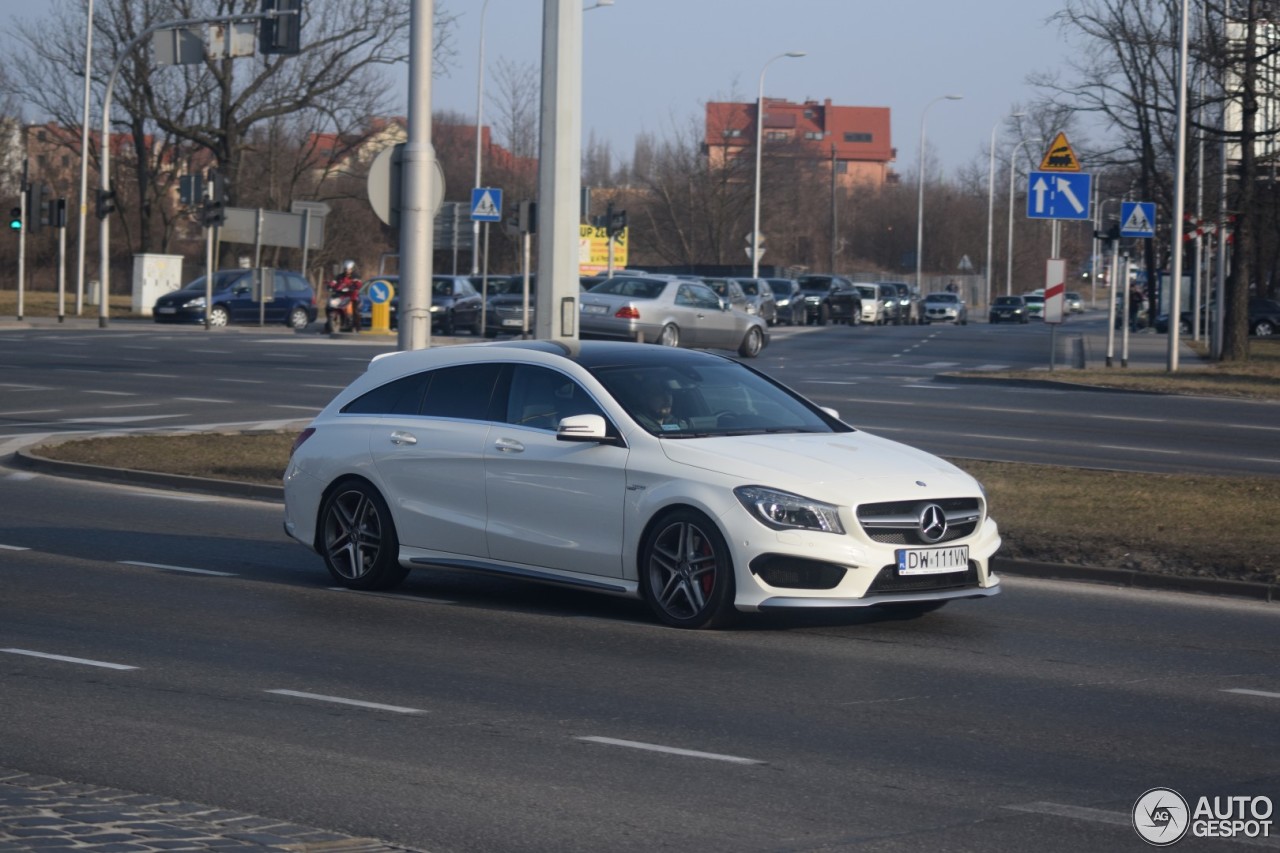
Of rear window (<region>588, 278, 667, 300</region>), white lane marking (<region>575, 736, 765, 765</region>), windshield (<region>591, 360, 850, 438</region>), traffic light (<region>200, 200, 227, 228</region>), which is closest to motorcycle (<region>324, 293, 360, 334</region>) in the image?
traffic light (<region>200, 200, 227, 228</region>)

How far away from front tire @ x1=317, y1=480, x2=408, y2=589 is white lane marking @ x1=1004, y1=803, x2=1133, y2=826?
539cm

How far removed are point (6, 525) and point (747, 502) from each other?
6.88 m

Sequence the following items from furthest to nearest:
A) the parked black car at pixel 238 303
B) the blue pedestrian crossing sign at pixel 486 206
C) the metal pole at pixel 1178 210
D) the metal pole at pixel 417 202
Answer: the parked black car at pixel 238 303 → the blue pedestrian crossing sign at pixel 486 206 → the metal pole at pixel 1178 210 → the metal pole at pixel 417 202

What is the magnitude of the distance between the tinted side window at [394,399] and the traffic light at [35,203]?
4009 cm

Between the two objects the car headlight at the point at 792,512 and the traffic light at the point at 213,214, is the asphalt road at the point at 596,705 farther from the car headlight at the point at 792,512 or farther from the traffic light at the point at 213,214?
the traffic light at the point at 213,214

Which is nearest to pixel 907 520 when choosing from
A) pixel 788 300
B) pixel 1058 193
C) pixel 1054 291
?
pixel 1058 193

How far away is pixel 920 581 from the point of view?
29.3 feet

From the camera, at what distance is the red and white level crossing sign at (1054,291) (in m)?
33.6

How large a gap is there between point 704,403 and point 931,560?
1.63 metres

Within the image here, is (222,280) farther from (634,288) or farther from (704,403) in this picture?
(704,403)

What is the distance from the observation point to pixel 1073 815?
18.8 feet

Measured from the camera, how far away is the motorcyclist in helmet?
43906mm

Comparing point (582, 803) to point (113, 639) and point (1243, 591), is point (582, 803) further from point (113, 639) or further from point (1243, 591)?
point (1243, 591)

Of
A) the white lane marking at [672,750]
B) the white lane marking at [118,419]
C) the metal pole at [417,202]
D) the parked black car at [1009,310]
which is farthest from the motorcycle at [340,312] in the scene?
the parked black car at [1009,310]
